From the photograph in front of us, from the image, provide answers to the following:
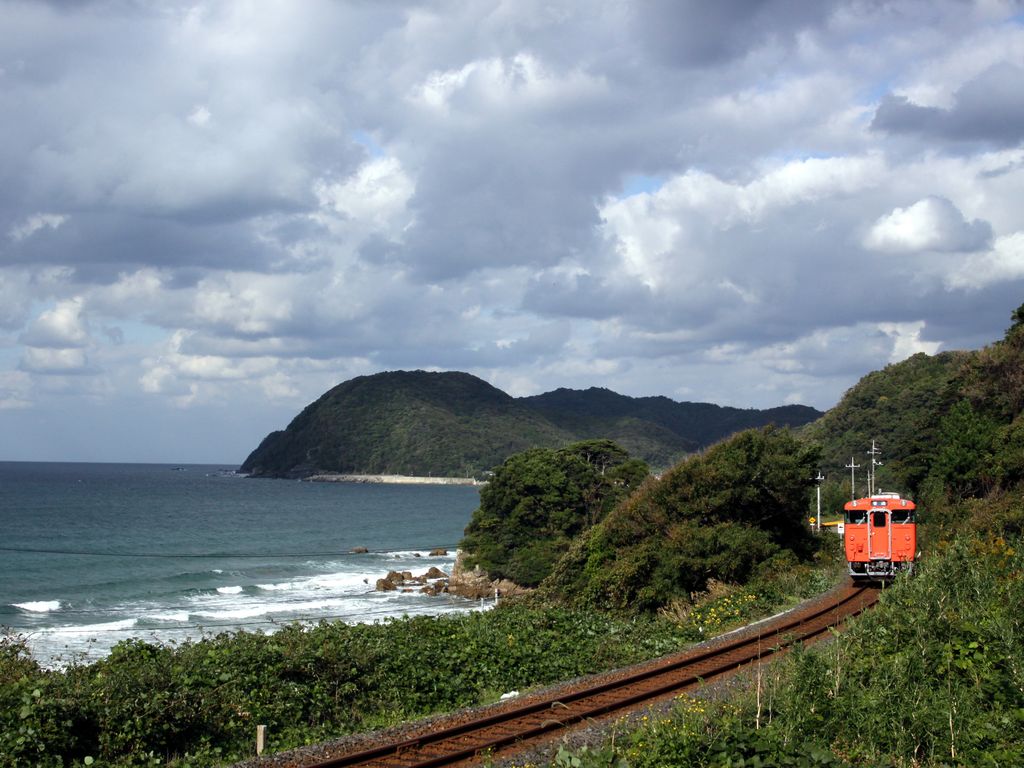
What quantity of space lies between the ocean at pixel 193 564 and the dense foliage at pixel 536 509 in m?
5.81

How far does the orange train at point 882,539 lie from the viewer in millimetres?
23703

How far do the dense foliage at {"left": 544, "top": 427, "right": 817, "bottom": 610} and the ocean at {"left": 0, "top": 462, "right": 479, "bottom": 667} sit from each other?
38.1ft

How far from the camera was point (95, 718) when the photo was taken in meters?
10.8

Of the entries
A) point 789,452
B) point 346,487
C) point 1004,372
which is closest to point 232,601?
point 789,452

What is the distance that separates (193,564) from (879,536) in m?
51.3

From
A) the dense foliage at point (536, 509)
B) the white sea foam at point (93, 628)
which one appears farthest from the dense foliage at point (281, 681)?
the dense foliage at point (536, 509)

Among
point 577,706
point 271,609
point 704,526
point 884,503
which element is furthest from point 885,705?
point 271,609

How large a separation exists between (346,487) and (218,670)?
176 m

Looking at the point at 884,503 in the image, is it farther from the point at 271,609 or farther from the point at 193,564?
the point at 193,564

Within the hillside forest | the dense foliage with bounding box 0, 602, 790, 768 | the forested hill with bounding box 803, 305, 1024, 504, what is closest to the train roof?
the hillside forest

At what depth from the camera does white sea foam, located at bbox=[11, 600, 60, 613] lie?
4389 centimetres

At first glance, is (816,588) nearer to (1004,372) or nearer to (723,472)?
(723,472)

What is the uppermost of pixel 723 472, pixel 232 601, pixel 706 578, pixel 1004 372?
pixel 1004 372

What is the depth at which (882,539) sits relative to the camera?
938 inches
